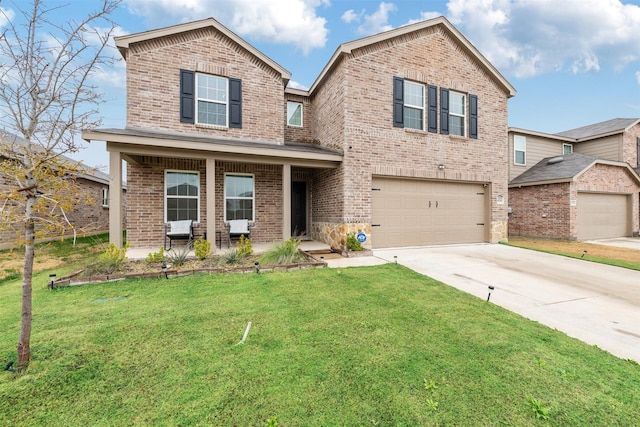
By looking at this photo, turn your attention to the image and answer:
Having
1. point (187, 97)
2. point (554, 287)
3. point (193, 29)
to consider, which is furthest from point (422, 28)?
point (554, 287)

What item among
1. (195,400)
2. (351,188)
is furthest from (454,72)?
(195,400)

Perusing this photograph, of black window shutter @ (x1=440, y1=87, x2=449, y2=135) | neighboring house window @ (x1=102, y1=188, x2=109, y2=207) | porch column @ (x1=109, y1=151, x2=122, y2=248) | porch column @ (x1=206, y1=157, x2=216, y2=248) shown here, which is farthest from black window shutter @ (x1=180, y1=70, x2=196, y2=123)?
neighboring house window @ (x1=102, y1=188, x2=109, y2=207)

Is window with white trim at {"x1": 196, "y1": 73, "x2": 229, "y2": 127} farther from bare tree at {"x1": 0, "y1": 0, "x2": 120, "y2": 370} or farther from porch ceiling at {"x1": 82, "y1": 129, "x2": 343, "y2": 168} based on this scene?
bare tree at {"x1": 0, "y1": 0, "x2": 120, "y2": 370}

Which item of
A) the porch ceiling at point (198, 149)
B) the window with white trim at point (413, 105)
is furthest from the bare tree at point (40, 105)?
the window with white trim at point (413, 105)

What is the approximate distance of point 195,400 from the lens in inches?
75.4

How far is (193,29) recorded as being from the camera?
845 centimetres

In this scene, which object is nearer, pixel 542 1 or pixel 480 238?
pixel 480 238

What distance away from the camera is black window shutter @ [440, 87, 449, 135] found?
29.7 ft

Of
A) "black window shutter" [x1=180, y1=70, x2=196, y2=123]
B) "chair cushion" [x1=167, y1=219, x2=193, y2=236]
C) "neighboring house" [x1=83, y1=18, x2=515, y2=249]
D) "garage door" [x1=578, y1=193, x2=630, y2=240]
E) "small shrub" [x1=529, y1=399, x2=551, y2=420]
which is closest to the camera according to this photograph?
"small shrub" [x1=529, y1=399, x2=551, y2=420]

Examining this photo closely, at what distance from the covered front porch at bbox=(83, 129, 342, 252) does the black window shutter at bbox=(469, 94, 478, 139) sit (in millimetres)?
5186

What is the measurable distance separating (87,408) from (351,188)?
698 cm

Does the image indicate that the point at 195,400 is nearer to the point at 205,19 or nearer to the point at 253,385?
the point at 253,385

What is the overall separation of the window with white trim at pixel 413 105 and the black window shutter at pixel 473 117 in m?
1.98

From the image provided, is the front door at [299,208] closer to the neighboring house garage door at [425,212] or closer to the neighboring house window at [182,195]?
the neighboring house garage door at [425,212]
